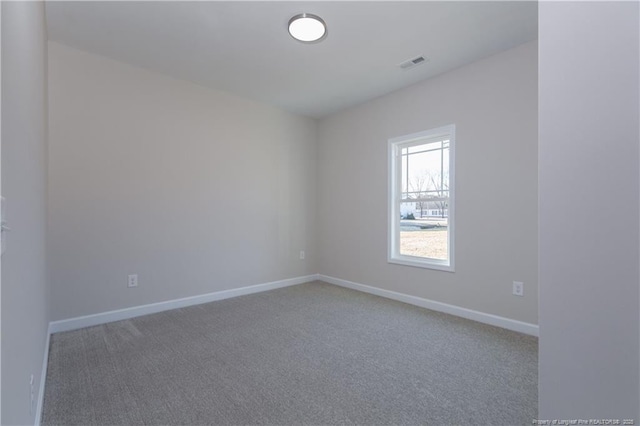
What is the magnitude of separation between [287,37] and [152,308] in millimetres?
3075

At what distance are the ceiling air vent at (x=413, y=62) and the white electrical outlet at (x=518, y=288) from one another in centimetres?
234

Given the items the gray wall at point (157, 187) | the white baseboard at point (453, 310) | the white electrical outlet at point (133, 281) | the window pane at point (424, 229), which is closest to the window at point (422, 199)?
the window pane at point (424, 229)

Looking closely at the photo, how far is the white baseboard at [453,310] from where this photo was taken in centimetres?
276

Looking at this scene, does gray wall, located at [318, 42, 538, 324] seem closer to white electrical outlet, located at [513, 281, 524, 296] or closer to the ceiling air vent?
white electrical outlet, located at [513, 281, 524, 296]

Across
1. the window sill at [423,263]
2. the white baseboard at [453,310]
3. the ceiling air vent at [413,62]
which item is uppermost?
the ceiling air vent at [413,62]

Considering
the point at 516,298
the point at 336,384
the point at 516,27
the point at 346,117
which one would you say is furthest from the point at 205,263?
the point at 516,27

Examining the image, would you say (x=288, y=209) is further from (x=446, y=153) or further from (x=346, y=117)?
(x=446, y=153)

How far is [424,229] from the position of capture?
367 centimetres

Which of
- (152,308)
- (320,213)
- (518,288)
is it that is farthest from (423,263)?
(152,308)

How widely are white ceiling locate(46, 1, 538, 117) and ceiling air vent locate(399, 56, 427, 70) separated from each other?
6 centimetres

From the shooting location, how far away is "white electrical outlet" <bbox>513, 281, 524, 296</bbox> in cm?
278

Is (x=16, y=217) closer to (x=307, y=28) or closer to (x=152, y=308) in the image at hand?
(x=307, y=28)

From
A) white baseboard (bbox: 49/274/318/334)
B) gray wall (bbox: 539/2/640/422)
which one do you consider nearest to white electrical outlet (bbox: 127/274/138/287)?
white baseboard (bbox: 49/274/318/334)

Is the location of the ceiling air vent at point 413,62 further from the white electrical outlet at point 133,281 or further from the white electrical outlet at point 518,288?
the white electrical outlet at point 133,281
